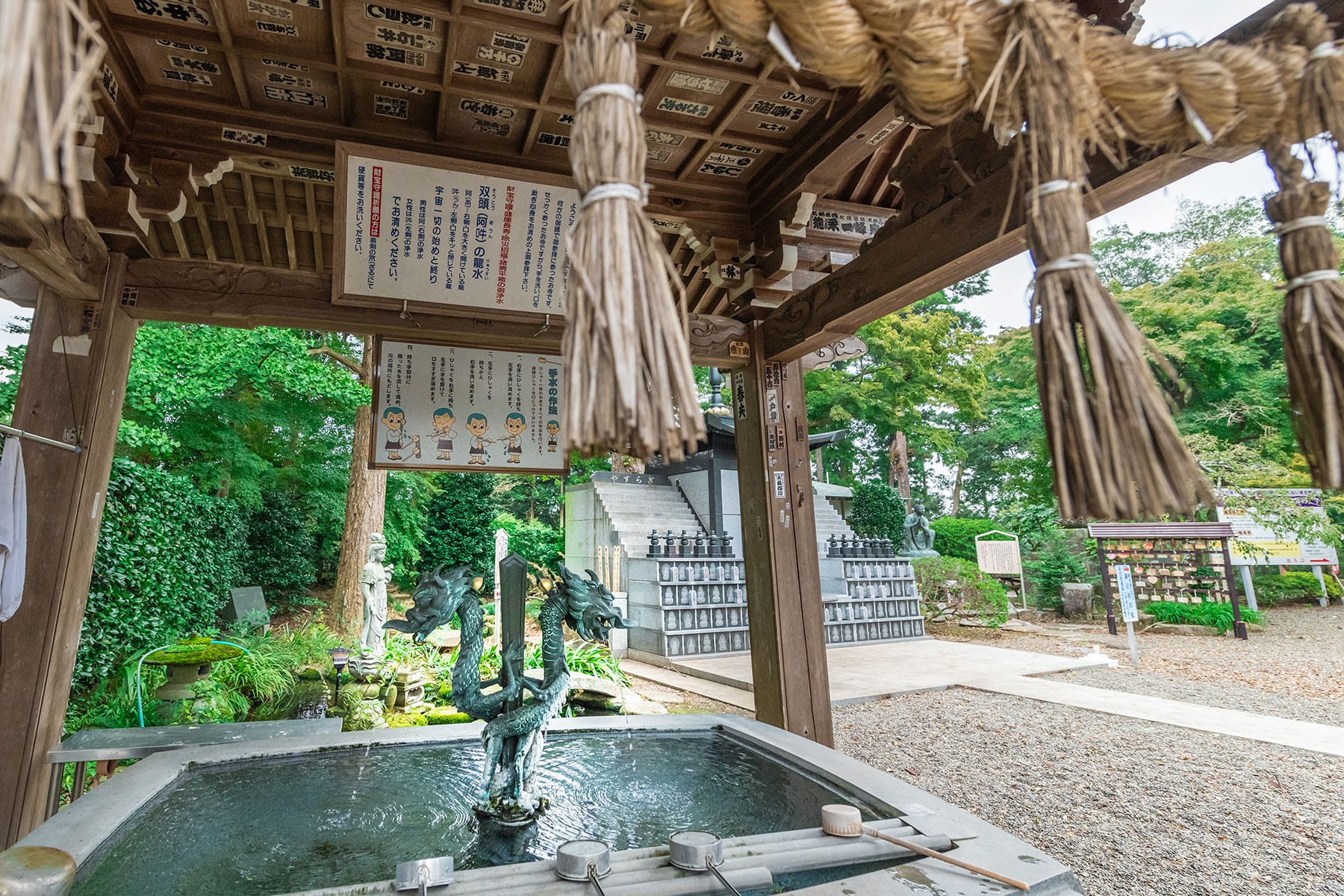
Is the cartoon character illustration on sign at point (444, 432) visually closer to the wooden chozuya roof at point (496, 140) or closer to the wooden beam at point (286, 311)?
the wooden beam at point (286, 311)

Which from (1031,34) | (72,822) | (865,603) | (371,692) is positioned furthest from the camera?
(865,603)

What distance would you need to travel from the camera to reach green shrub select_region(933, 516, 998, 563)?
60.1 ft

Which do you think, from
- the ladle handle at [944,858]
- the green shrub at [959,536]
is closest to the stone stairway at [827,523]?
the green shrub at [959,536]

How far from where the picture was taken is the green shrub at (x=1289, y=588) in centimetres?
1257

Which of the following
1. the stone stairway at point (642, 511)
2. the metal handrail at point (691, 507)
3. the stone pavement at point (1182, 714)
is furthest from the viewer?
the metal handrail at point (691, 507)

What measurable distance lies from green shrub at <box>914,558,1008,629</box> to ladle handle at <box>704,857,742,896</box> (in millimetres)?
12265

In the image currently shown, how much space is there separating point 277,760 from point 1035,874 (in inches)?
114

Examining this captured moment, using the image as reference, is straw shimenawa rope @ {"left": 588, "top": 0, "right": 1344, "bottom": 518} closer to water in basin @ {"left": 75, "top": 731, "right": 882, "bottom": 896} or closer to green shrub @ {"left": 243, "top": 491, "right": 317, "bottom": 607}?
water in basin @ {"left": 75, "top": 731, "right": 882, "bottom": 896}

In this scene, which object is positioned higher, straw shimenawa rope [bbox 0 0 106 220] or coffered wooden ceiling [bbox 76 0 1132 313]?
coffered wooden ceiling [bbox 76 0 1132 313]

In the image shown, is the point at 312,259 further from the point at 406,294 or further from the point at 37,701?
the point at 37,701

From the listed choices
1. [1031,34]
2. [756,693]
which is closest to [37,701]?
[756,693]

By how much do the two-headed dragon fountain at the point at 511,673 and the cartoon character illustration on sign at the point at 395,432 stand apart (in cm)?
181

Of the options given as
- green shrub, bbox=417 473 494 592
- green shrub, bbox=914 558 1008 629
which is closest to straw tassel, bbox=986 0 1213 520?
green shrub, bbox=914 558 1008 629

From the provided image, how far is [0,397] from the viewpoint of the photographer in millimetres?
6996
